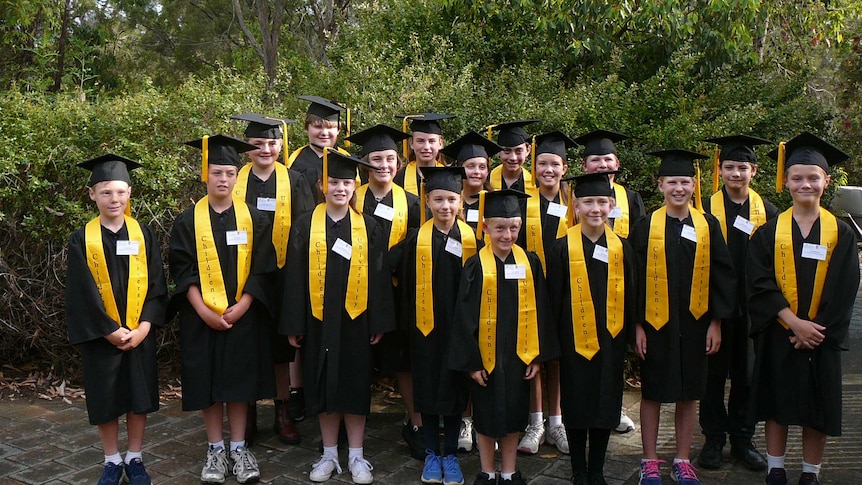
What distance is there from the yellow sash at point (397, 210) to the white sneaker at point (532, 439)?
1.48 meters

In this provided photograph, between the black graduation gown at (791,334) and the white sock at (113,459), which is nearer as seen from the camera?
the black graduation gown at (791,334)

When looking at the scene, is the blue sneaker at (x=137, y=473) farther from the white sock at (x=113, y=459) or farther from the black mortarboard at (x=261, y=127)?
Answer: the black mortarboard at (x=261, y=127)

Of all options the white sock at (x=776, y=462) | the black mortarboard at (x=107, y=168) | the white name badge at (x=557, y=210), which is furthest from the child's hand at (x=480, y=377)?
the black mortarboard at (x=107, y=168)

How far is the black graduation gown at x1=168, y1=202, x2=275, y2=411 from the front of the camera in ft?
14.7

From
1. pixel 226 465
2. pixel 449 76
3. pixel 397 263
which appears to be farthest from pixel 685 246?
pixel 449 76

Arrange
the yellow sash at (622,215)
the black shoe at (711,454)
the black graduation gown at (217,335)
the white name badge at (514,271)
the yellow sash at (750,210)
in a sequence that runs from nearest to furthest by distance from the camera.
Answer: the white name badge at (514,271) → the black graduation gown at (217,335) → the black shoe at (711,454) → the yellow sash at (750,210) → the yellow sash at (622,215)

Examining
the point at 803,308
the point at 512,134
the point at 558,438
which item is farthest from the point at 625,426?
the point at 512,134

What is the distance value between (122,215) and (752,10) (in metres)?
7.61

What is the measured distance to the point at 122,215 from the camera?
4.36 meters

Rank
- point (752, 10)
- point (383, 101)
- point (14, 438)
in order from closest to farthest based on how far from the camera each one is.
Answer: point (14, 438) < point (383, 101) < point (752, 10)

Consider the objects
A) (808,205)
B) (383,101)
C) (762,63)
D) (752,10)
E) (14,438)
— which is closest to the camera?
(808,205)

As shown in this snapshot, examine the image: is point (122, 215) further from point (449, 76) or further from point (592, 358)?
point (449, 76)

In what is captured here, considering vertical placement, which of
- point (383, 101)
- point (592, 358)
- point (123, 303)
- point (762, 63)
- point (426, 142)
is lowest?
point (592, 358)

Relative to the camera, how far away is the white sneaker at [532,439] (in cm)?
479
